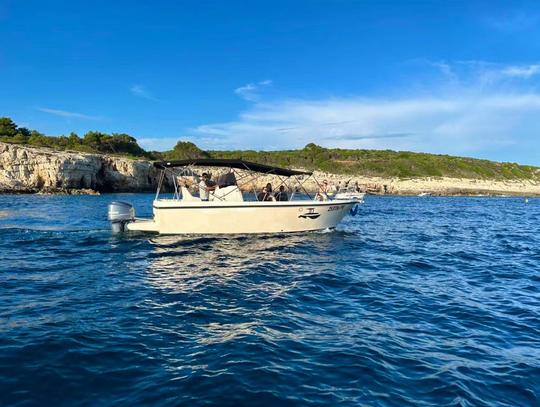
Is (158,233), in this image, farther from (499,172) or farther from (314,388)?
(499,172)

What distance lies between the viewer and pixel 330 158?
397 ft

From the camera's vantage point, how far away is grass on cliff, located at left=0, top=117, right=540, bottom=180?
79500 millimetres

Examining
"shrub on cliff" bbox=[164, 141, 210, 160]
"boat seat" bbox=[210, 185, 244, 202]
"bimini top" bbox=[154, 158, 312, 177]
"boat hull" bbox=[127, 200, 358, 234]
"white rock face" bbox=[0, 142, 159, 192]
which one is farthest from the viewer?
"shrub on cliff" bbox=[164, 141, 210, 160]

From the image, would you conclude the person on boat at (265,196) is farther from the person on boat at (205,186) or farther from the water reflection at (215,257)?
the person on boat at (205,186)

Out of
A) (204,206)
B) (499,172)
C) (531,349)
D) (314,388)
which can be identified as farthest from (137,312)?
(499,172)

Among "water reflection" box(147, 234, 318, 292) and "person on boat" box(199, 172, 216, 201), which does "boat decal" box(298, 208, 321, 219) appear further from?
"person on boat" box(199, 172, 216, 201)

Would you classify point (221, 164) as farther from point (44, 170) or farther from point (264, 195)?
point (44, 170)

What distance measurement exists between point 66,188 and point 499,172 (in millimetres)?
112482

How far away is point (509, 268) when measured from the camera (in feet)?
48.0

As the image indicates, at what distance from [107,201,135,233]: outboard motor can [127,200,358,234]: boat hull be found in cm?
32

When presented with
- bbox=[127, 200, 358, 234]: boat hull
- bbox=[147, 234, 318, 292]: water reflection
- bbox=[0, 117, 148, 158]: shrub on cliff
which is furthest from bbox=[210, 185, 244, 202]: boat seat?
bbox=[0, 117, 148, 158]: shrub on cliff

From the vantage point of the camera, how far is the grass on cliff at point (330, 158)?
261 ft

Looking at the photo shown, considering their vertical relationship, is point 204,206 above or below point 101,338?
above

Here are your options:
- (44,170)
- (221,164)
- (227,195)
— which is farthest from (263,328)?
(44,170)
